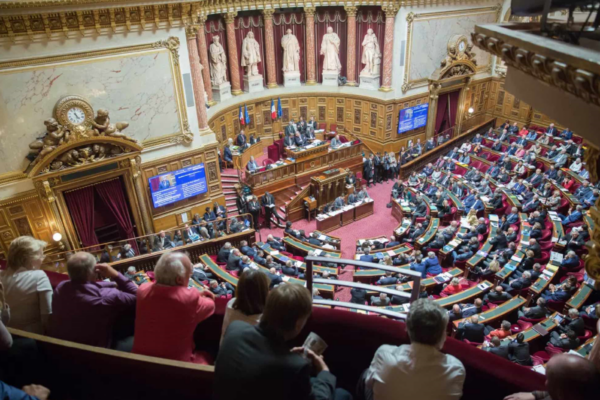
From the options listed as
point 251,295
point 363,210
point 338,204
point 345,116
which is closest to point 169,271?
point 251,295

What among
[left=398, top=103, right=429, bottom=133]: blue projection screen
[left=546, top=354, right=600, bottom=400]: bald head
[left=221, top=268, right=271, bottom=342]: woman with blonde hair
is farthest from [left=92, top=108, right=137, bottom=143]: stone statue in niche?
[left=398, top=103, right=429, bottom=133]: blue projection screen

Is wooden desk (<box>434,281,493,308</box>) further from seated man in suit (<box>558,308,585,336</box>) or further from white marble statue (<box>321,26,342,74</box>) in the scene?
white marble statue (<box>321,26,342,74</box>)

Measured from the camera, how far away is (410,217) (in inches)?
546

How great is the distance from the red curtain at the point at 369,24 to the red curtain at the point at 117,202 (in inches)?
469

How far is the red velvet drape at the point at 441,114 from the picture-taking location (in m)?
19.2

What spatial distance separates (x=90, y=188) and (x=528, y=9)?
11290 mm

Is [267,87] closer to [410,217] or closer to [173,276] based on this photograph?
[410,217]

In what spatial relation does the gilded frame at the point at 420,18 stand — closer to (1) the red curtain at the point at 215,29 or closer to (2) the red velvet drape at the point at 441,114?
(2) the red velvet drape at the point at 441,114

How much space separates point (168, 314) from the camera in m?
2.81

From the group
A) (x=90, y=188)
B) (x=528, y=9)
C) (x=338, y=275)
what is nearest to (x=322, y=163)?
(x=338, y=275)

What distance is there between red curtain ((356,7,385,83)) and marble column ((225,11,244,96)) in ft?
17.5

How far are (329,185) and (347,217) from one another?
4.49 feet

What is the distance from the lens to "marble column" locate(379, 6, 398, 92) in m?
16.3

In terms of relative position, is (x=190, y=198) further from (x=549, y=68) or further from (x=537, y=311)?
(x=549, y=68)
